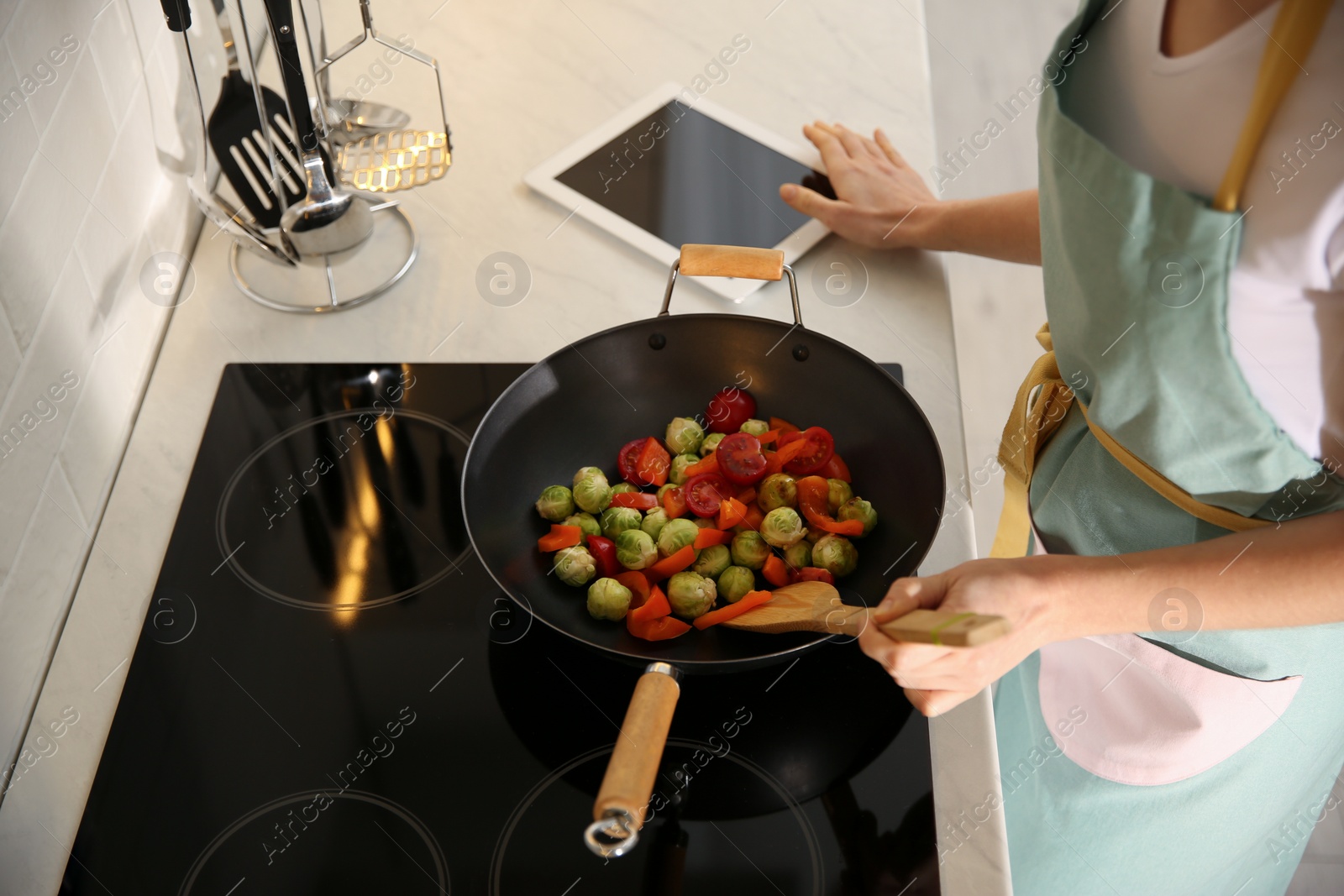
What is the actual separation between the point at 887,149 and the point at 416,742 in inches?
37.6

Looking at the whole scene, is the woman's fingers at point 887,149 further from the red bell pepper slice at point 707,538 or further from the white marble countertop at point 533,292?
the red bell pepper slice at point 707,538

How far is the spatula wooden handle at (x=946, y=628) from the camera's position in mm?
584

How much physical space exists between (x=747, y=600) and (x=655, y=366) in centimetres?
32

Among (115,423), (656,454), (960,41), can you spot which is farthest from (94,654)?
(960,41)

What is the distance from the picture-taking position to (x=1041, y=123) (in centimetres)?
80

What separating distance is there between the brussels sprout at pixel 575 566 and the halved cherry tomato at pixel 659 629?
0.22ft

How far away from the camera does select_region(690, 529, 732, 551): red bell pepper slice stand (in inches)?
39.3

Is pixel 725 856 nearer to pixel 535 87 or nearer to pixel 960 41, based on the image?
pixel 535 87

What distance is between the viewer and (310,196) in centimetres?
122

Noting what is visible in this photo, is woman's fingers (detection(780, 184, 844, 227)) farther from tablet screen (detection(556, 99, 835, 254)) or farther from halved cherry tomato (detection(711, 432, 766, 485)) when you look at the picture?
halved cherry tomato (detection(711, 432, 766, 485))

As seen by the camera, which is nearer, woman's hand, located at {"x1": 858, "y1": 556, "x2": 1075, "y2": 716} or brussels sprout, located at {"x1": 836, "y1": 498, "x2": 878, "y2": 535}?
Result: woman's hand, located at {"x1": 858, "y1": 556, "x2": 1075, "y2": 716}

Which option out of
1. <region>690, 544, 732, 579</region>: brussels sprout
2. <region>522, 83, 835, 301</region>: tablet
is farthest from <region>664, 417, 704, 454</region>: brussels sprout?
<region>522, 83, 835, 301</region>: tablet

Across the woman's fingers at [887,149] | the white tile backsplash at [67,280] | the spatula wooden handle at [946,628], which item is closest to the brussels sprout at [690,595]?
the spatula wooden handle at [946,628]

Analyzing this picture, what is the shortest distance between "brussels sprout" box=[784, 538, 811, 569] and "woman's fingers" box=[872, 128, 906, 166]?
603mm
